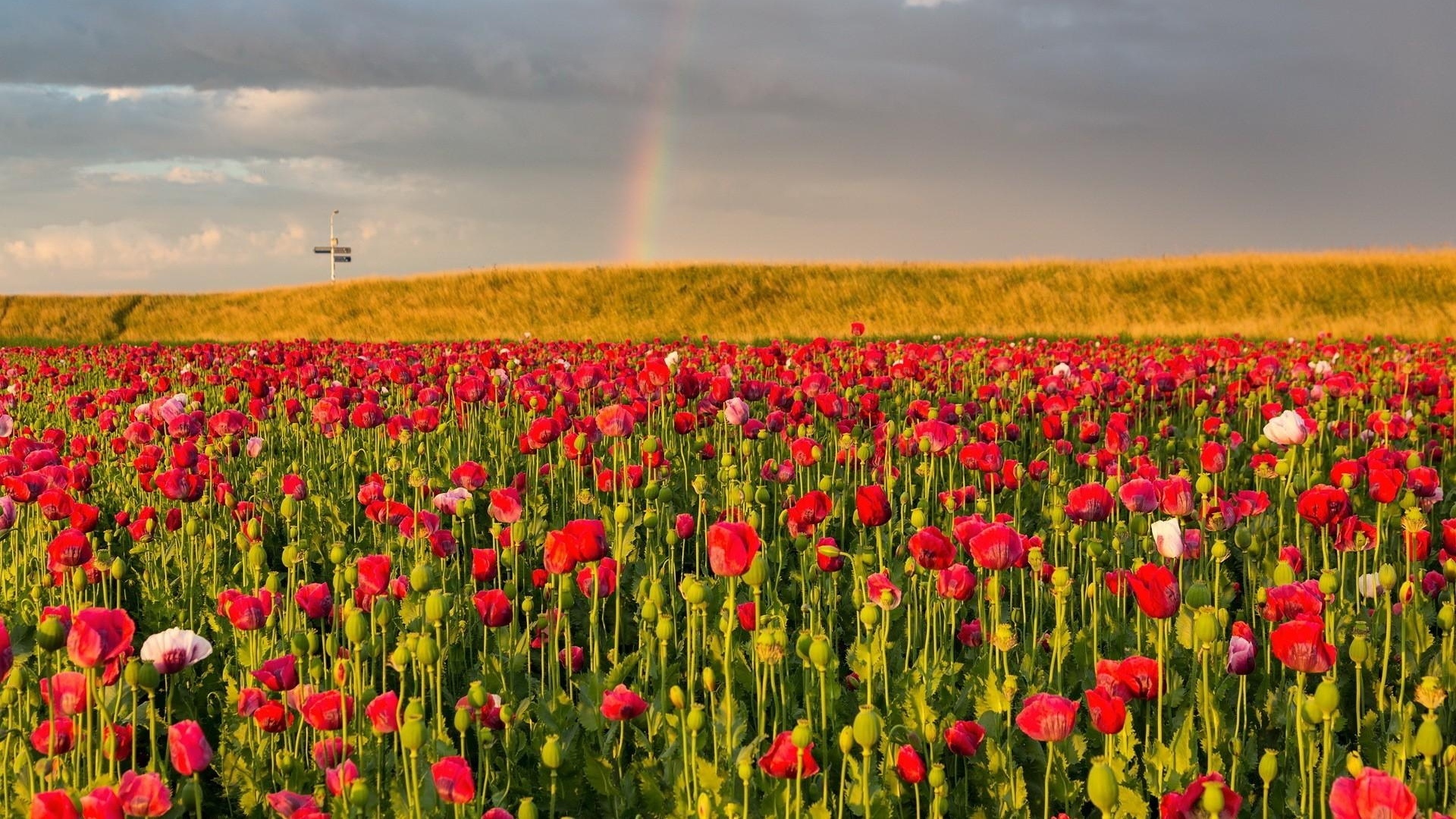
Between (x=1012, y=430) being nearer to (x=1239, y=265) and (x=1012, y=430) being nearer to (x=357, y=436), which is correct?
(x=357, y=436)

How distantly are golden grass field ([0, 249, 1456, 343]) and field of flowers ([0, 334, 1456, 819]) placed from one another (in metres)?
19.2

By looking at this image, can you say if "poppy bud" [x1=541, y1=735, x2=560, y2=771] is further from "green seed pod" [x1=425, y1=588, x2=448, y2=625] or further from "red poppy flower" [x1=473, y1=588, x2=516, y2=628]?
"red poppy flower" [x1=473, y1=588, x2=516, y2=628]

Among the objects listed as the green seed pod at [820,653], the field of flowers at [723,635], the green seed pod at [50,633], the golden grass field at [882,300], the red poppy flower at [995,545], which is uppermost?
the golden grass field at [882,300]

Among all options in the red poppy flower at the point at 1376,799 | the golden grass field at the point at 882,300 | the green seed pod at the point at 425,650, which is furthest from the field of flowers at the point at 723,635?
the golden grass field at the point at 882,300

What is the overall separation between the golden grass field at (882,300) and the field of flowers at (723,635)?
19155 millimetres

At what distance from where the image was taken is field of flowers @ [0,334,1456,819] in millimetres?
2338

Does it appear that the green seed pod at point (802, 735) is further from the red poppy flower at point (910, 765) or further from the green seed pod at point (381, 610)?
the green seed pod at point (381, 610)

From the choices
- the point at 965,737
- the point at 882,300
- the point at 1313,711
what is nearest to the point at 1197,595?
the point at 1313,711

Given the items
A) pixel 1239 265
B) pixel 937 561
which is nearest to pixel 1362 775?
pixel 937 561

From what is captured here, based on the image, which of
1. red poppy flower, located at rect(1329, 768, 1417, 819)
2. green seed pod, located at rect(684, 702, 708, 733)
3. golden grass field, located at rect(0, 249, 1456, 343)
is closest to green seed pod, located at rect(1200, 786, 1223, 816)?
red poppy flower, located at rect(1329, 768, 1417, 819)

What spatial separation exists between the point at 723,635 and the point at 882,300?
2724 centimetres

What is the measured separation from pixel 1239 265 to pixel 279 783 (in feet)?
108

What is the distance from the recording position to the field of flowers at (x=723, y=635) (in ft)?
7.67

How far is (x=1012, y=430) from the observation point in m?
5.97
